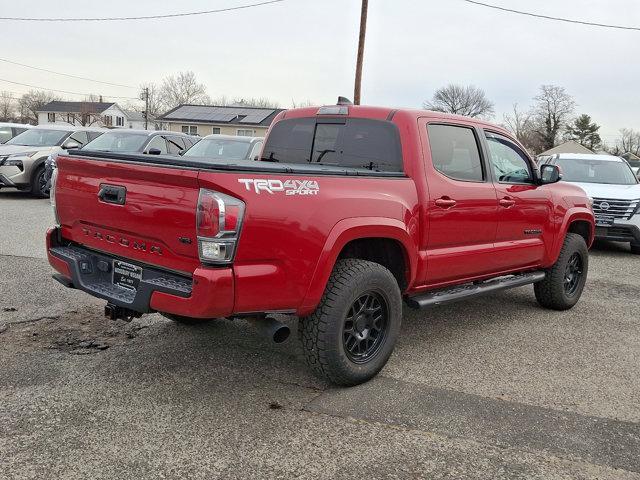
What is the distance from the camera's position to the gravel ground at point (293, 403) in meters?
2.88

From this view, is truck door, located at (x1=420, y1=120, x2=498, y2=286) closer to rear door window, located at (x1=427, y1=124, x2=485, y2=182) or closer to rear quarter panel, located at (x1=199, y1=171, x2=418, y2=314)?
rear door window, located at (x1=427, y1=124, x2=485, y2=182)

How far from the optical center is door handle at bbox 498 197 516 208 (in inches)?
194

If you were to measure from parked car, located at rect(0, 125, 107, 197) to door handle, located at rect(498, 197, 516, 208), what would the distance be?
10338 mm

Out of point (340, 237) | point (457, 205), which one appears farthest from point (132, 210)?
point (457, 205)

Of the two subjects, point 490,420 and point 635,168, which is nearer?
point 490,420

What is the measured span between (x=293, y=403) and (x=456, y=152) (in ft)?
7.93

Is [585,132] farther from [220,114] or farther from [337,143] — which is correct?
[337,143]

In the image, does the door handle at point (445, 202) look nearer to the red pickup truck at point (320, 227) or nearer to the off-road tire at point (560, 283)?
the red pickup truck at point (320, 227)

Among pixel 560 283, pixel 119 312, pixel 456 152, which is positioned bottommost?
pixel 560 283

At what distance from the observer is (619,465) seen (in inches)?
118

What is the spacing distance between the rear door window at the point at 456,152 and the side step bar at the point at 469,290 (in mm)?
908

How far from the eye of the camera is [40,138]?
1453 cm

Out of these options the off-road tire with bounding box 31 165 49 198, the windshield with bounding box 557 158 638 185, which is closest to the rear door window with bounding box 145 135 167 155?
the off-road tire with bounding box 31 165 49 198

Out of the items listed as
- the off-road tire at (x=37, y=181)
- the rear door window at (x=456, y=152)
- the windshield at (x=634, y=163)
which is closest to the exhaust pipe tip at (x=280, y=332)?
the rear door window at (x=456, y=152)
